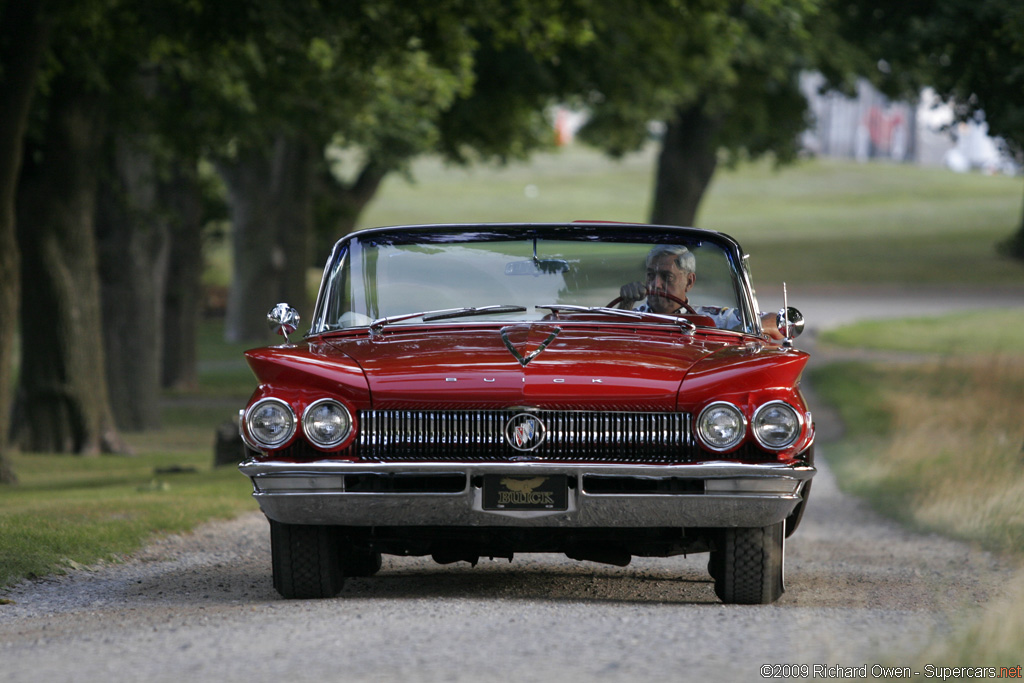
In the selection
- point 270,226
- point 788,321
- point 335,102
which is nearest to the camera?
point 788,321

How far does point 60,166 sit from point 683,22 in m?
6.81

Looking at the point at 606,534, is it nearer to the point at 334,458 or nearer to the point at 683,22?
the point at 334,458

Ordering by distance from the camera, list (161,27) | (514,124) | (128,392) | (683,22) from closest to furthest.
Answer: (161,27) < (683,22) < (128,392) < (514,124)

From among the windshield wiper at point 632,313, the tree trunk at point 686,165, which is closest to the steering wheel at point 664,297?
the windshield wiper at point 632,313

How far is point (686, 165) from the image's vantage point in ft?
104

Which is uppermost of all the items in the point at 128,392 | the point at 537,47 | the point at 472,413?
the point at 537,47

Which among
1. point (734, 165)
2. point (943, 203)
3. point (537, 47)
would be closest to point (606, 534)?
point (537, 47)

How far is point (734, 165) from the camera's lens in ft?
119

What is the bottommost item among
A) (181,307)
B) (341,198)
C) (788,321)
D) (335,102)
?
(181,307)

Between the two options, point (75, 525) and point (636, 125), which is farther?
point (636, 125)

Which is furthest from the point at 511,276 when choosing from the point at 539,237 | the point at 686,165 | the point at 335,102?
the point at 686,165

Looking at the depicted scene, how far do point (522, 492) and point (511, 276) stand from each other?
1.56 metres

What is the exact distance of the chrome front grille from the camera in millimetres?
5961

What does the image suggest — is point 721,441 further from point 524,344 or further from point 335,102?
point 335,102
